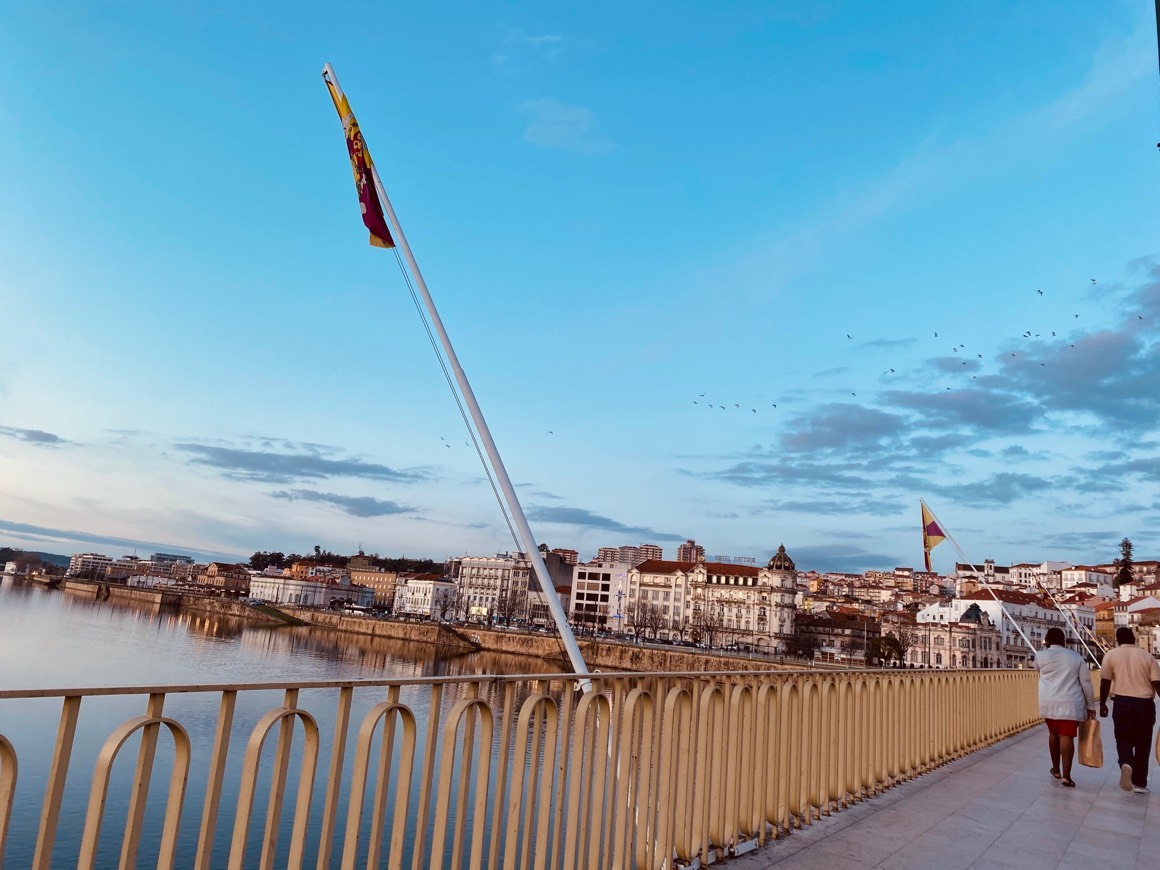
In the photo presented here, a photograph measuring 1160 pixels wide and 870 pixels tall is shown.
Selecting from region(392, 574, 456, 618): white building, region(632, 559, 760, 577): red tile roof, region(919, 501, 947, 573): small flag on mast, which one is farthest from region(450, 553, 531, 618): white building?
region(919, 501, 947, 573): small flag on mast

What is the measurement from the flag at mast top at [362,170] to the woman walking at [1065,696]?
25.4 ft

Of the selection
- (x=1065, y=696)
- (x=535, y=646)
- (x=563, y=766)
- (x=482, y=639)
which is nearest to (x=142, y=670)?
(x=1065, y=696)

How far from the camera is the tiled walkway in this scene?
4.95 m

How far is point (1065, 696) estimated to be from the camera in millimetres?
8000

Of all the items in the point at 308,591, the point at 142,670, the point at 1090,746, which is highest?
the point at 1090,746

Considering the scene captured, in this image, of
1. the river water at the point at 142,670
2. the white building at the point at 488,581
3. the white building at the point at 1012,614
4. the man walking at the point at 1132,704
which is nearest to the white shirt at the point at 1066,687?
the man walking at the point at 1132,704

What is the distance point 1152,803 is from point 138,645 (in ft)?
206

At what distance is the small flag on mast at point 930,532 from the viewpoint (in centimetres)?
1714

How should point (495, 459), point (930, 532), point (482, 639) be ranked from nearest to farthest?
point (495, 459)
point (930, 532)
point (482, 639)

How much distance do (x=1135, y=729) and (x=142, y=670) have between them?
150 ft

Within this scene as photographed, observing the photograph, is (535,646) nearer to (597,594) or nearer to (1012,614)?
(597,594)

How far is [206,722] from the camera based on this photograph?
2414 centimetres

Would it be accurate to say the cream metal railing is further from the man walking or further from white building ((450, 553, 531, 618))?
white building ((450, 553, 531, 618))

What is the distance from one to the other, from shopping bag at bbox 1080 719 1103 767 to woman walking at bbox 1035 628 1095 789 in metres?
0.37
